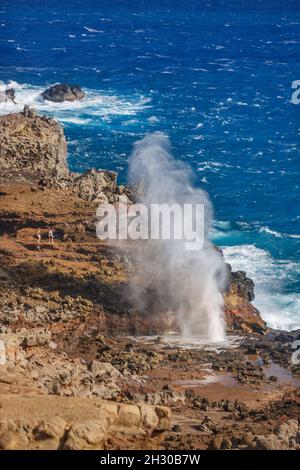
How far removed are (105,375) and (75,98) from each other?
93127 millimetres

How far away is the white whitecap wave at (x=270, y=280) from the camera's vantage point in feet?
278

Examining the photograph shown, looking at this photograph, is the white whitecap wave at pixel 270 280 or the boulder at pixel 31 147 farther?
the white whitecap wave at pixel 270 280

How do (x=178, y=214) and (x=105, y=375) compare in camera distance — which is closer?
(x=105, y=375)

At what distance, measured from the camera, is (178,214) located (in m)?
80.7

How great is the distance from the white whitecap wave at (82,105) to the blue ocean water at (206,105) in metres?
0.18

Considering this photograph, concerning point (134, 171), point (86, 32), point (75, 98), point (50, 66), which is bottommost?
point (134, 171)

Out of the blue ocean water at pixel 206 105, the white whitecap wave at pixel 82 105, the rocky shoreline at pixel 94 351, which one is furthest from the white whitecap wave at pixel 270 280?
the white whitecap wave at pixel 82 105

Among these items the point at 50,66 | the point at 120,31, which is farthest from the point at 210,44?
the point at 50,66

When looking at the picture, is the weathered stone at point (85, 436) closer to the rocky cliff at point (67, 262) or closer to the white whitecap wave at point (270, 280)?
the rocky cliff at point (67, 262)

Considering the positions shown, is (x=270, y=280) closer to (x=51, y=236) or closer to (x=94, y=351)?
(x=51, y=236)

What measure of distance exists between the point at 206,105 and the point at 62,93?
782 inches

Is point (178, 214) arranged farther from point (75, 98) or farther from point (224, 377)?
point (75, 98)

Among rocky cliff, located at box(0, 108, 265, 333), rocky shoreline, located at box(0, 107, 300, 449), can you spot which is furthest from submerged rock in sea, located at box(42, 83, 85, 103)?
rocky cliff, located at box(0, 108, 265, 333)

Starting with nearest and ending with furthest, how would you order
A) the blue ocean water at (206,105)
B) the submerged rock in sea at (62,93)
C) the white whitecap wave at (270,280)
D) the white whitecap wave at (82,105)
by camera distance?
the white whitecap wave at (270,280)
the blue ocean water at (206,105)
the white whitecap wave at (82,105)
the submerged rock in sea at (62,93)
